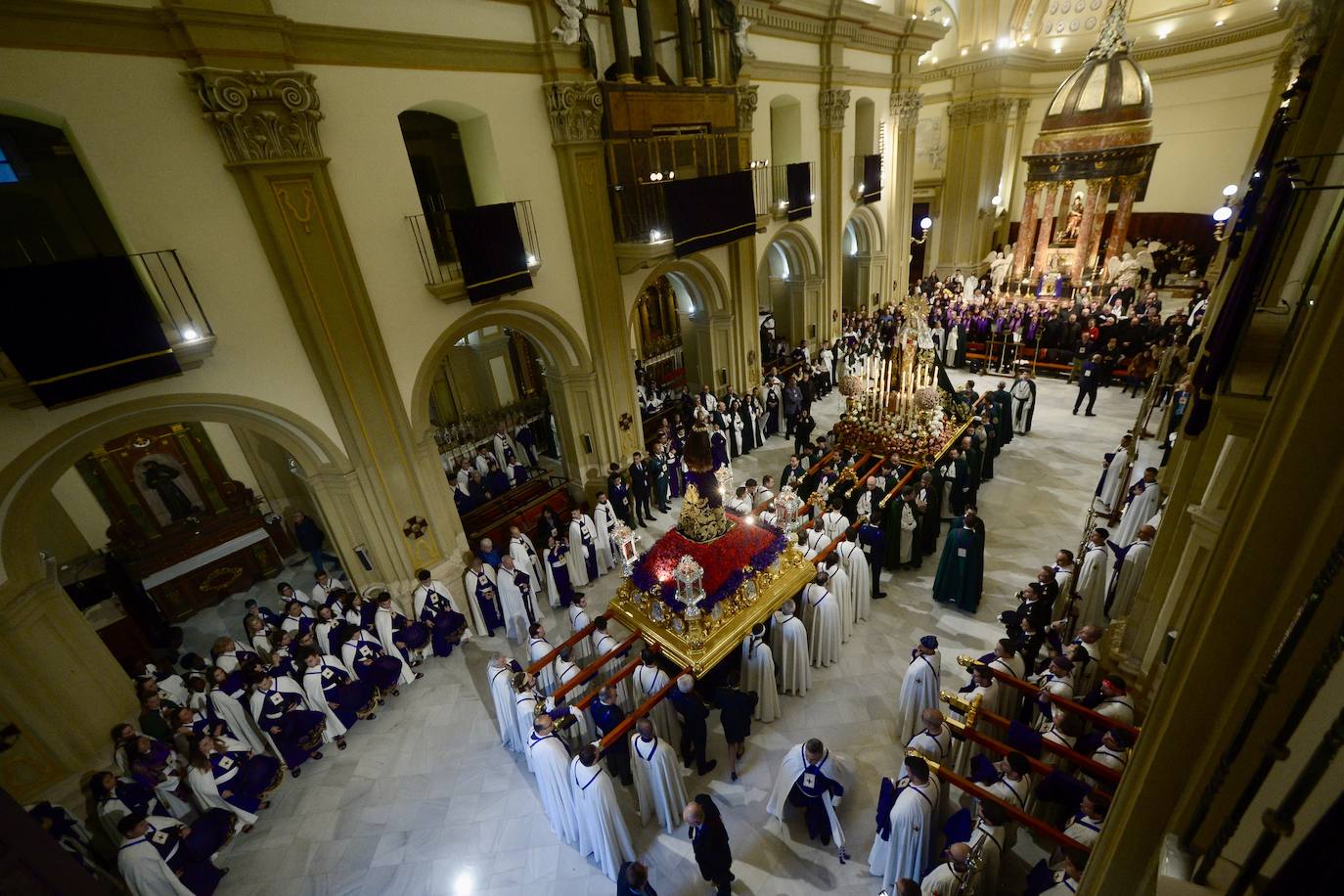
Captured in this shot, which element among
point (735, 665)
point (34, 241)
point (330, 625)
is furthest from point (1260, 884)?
point (34, 241)

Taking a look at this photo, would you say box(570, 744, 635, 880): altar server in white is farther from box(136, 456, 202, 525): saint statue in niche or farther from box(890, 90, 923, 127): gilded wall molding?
box(890, 90, 923, 127): gilded wall molding

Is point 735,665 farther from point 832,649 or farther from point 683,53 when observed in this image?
point 683,53

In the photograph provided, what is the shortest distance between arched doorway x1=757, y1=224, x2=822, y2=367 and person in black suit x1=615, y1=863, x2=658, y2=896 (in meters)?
13.8

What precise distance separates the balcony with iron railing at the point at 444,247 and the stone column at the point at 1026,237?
18677 millimetres

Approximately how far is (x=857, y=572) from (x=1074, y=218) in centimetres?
1956

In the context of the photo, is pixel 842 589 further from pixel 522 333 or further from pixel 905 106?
pixel 905 106

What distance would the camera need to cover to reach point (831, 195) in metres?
16.9

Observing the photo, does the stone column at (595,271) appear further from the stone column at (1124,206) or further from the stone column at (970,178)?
the stone column at (970,178)

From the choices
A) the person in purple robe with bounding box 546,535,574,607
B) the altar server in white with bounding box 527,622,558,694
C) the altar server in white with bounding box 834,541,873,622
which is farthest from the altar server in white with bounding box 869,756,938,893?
the person in purple robe with bounding box 546,535,574,607

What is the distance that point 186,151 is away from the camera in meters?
6.45

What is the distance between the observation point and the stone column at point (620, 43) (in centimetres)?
974

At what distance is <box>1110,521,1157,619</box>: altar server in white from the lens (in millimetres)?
7375

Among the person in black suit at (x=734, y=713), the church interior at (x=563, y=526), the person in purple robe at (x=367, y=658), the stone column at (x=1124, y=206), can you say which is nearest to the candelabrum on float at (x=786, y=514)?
the church interior at (x=563, y=526)

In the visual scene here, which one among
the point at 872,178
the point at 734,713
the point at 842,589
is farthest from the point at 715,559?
the point at 872,178
